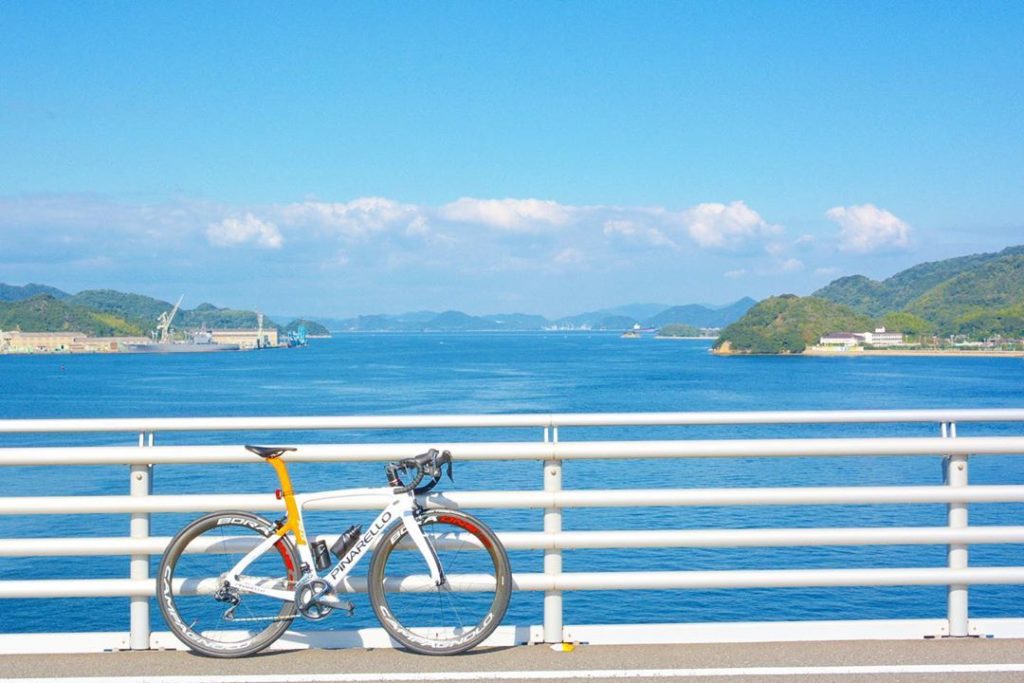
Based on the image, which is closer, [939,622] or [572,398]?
[939,622]

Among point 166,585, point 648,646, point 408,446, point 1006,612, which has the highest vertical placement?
point 408,446

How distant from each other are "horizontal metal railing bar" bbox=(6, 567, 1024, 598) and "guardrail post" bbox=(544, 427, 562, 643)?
0.21 ft

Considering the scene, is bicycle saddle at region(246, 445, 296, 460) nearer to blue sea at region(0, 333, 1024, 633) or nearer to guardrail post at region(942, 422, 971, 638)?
guardrail post at region(942, 422, 971, 638)

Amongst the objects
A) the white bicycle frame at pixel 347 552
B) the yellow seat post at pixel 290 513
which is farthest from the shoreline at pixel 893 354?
the yellow seat post at pixel 290 513

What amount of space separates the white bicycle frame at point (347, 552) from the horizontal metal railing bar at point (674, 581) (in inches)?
7.0

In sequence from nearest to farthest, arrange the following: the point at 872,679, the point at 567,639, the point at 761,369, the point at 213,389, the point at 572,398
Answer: the point at 872,679 < the point at 567,639 < the point at 572,398 < the point at 213,389 < the point at 761,369

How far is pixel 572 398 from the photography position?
3061 inches

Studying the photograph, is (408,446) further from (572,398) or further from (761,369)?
(761,369)

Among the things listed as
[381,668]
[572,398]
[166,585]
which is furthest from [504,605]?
[572,398]

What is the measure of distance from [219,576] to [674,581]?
2.37 meters

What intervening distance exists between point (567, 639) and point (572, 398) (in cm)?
7242

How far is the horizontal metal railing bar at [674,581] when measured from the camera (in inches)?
208

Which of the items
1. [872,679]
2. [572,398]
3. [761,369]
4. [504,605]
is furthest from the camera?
[761,369]

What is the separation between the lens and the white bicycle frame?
17.0ft
